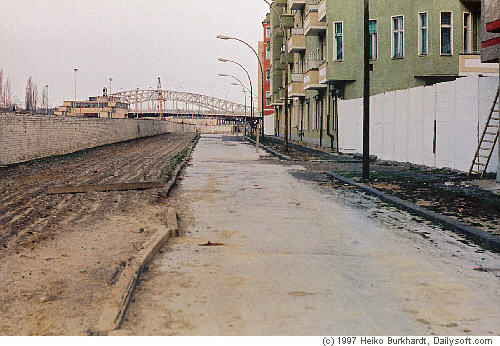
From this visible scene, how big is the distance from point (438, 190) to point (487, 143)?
14.3 feet

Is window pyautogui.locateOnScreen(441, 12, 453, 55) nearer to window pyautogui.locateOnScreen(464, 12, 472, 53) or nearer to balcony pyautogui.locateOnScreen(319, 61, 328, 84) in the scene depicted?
window pyautogui.locateOnScreen(464, 12, 472, 53)

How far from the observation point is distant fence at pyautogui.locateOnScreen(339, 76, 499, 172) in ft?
58.7

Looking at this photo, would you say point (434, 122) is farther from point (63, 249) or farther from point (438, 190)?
point (63, 249)

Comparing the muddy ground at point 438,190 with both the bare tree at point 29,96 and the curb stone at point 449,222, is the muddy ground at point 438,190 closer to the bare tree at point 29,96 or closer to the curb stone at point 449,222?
the curb stone at point 449,222

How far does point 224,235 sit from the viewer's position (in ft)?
29.6

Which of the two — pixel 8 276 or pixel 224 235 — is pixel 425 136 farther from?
pixel 8 276

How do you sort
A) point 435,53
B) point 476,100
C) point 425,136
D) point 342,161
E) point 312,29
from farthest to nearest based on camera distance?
1. point 312,29
2. point 435,53
3. point 342,161
4. point 425,136
5. point 476,100

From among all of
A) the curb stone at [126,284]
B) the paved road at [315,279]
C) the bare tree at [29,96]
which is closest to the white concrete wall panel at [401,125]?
the paved road at [315,279]

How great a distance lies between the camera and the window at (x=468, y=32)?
30672mm

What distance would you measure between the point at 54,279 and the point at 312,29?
123 ft

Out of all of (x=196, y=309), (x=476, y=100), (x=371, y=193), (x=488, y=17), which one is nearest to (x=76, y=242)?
(x=196, y=309)

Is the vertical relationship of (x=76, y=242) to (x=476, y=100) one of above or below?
below

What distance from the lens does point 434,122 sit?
20.9 meters
